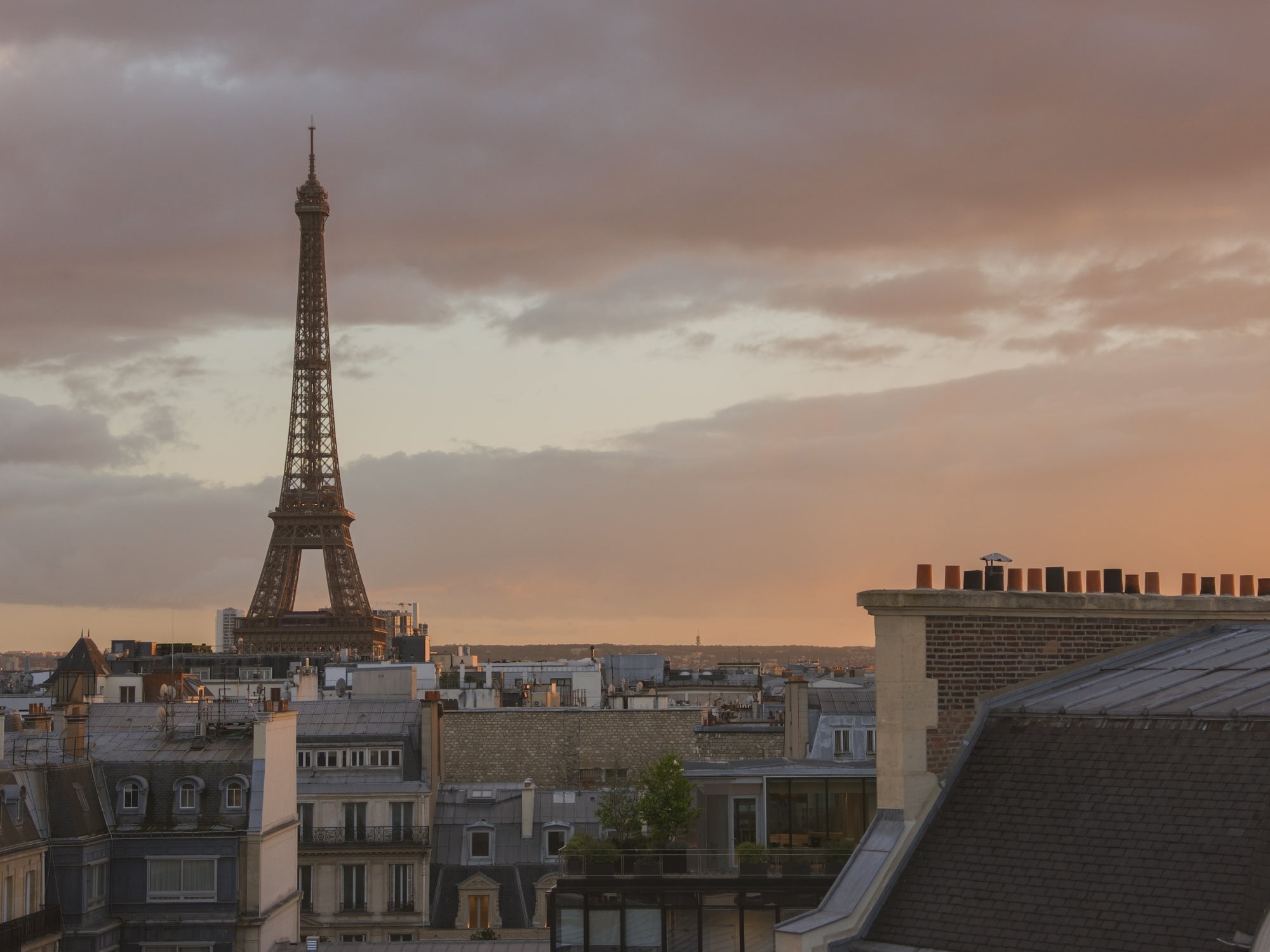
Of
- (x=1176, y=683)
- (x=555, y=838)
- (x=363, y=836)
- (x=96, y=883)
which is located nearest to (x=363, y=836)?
(x=363, y=836)

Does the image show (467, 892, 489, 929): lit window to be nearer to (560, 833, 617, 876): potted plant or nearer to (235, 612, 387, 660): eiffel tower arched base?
(560, 833, 617, 876): potted plant

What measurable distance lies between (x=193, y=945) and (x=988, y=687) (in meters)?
28.5

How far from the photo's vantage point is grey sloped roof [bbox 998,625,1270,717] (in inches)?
653

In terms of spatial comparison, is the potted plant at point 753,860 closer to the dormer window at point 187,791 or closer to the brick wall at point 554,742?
the dormer window at point 187,791

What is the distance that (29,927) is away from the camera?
38.0 metres

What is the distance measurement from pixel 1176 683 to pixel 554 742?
168ft

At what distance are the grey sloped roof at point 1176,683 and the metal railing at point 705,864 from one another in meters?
6.57

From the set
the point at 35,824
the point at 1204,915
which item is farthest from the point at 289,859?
the point at 1204,915

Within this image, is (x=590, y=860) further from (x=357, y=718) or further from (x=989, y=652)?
(x=357, y=718)

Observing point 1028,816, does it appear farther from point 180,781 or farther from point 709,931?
point 180,781

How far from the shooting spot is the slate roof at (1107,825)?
14.9 m

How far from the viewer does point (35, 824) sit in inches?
1599

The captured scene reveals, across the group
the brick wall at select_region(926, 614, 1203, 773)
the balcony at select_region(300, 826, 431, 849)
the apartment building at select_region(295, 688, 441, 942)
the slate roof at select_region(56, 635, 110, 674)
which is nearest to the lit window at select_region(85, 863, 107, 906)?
the apartment building at select_region(295, 688, 441, 942)

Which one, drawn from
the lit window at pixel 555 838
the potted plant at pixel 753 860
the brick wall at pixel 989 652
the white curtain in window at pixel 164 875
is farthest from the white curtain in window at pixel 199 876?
the brick wall at pixel 989 652
